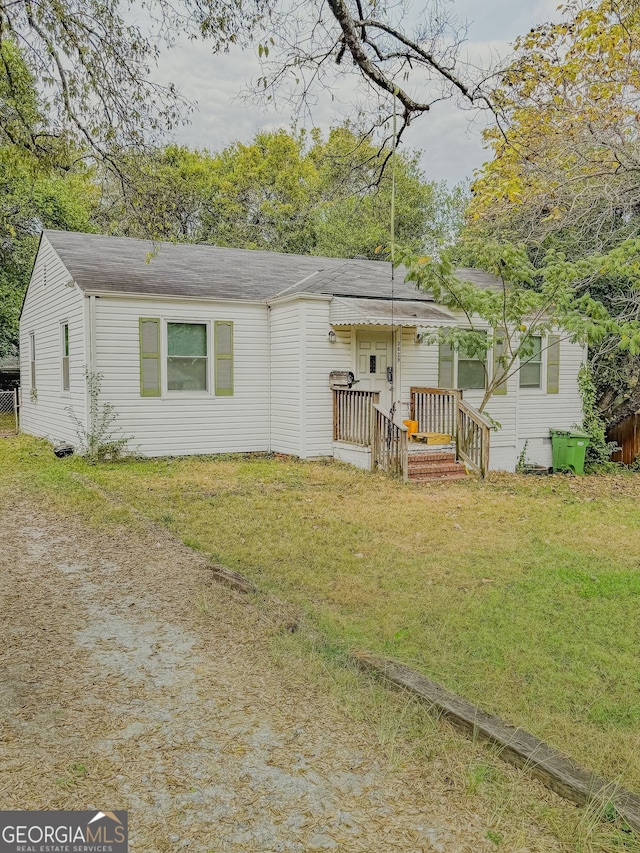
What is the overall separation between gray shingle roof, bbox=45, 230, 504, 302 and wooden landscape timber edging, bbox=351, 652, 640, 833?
9.25m

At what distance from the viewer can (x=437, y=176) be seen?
83.7 feet

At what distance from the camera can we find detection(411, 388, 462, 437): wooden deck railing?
1132 centimetres

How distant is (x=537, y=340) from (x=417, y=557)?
9.66 metres

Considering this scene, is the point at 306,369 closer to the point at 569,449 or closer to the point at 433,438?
the point at 433,438

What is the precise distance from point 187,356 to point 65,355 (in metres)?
2.69

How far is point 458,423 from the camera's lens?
36.8 feet

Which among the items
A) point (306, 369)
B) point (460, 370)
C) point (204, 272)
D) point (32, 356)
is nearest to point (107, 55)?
point (306, 369)

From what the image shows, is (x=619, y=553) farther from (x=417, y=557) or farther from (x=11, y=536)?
(x=11, y=536)

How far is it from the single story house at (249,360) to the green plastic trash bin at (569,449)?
0.67m

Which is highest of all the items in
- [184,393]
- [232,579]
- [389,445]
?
[184,393]

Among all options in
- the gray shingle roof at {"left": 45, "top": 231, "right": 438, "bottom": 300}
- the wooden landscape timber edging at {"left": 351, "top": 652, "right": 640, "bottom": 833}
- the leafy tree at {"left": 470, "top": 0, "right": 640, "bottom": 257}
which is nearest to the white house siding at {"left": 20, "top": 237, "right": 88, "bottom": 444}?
the gray shingle roof at {"left": 45, "top": 231, "right": 438, "bottom": 300}

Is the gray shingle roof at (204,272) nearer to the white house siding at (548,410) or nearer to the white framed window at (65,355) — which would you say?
the white framed window at (65,355)

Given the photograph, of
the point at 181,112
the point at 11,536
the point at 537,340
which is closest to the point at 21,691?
the point at 11,536

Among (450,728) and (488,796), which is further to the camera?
(450,728)
